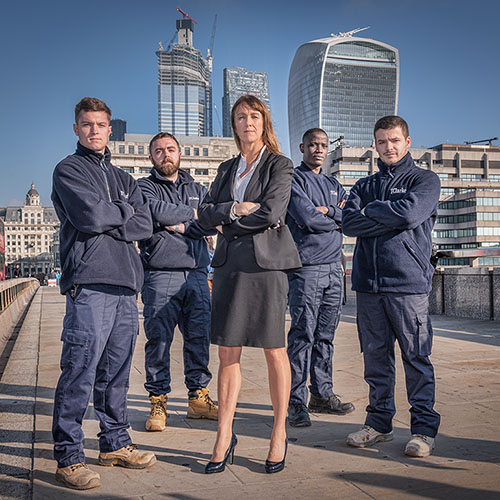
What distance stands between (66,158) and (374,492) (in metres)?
2.45

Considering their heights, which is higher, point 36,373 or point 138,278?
point 138,278

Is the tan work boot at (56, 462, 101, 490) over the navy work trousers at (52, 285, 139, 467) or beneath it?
beneath

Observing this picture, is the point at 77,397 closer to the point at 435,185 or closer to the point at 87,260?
the point at 87,260

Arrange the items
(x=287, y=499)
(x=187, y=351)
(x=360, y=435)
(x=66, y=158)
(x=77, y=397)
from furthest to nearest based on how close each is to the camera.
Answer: (x=187, y=351) → (x=360, y=435) → (x=66, y=158) → (x=77, y=397) → (x=287, y=499)

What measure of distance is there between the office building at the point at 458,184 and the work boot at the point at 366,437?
109091mm

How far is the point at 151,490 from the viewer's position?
2.86 meters

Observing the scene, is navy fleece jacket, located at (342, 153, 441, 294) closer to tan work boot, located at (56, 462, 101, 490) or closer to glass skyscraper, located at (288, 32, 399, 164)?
tan work boot, located at (56, 462, 101, 490)

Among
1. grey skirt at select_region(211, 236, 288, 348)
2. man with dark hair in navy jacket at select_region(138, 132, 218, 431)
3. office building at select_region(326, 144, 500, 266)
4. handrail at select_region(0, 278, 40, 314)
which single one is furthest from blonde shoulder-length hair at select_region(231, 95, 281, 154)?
office building at select_region(326, 144, 500, 266)

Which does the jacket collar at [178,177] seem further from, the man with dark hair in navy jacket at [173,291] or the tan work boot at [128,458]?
the tan work boot at [128,458]

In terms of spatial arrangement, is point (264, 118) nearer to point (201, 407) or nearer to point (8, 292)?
point (201, 407)

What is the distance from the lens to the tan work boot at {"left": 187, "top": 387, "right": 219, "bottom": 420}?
4383 millimetres

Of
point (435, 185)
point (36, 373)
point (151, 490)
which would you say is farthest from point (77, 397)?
point (36, 373)

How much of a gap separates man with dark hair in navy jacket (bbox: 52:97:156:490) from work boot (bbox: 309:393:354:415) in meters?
1.65

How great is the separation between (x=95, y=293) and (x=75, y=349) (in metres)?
0.32
